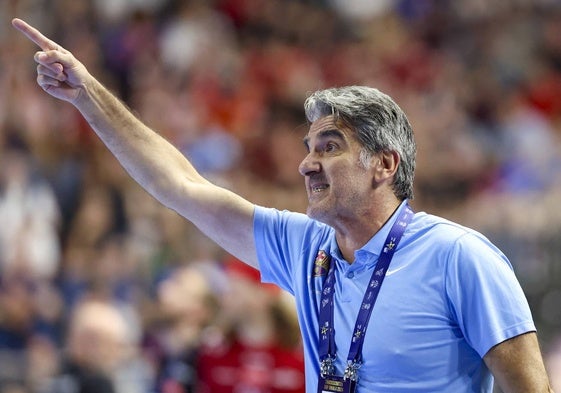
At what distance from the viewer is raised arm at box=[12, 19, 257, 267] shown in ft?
13.5

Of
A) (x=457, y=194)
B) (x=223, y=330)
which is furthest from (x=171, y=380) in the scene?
(x=457, y=194)

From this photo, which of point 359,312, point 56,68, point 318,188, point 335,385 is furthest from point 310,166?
point 56,68

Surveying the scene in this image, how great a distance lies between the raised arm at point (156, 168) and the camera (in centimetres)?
411

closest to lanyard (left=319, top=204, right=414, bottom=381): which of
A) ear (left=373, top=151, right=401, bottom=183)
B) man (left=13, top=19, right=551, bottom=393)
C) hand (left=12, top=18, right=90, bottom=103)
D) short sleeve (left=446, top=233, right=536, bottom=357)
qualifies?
man (left=13, top=19, right=551, bottom=393)

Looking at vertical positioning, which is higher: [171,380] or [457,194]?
[457,194]

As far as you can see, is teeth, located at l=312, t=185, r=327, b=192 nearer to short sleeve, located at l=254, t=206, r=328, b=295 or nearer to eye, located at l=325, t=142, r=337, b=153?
eye, located at l=325, t=142, r=337, b=153

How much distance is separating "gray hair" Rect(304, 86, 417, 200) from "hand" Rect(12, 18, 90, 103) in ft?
2.98

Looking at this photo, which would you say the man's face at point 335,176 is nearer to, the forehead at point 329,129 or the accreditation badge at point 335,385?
the forehead at point 329,129

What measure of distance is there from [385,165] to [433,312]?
0.61 metres

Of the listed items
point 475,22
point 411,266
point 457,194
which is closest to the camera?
point 411,266

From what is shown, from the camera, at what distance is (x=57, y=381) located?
7.09 metres

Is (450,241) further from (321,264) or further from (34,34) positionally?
(34,34)

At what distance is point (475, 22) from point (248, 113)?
3.67 metres

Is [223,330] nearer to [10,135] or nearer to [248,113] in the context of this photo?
[10,135]
